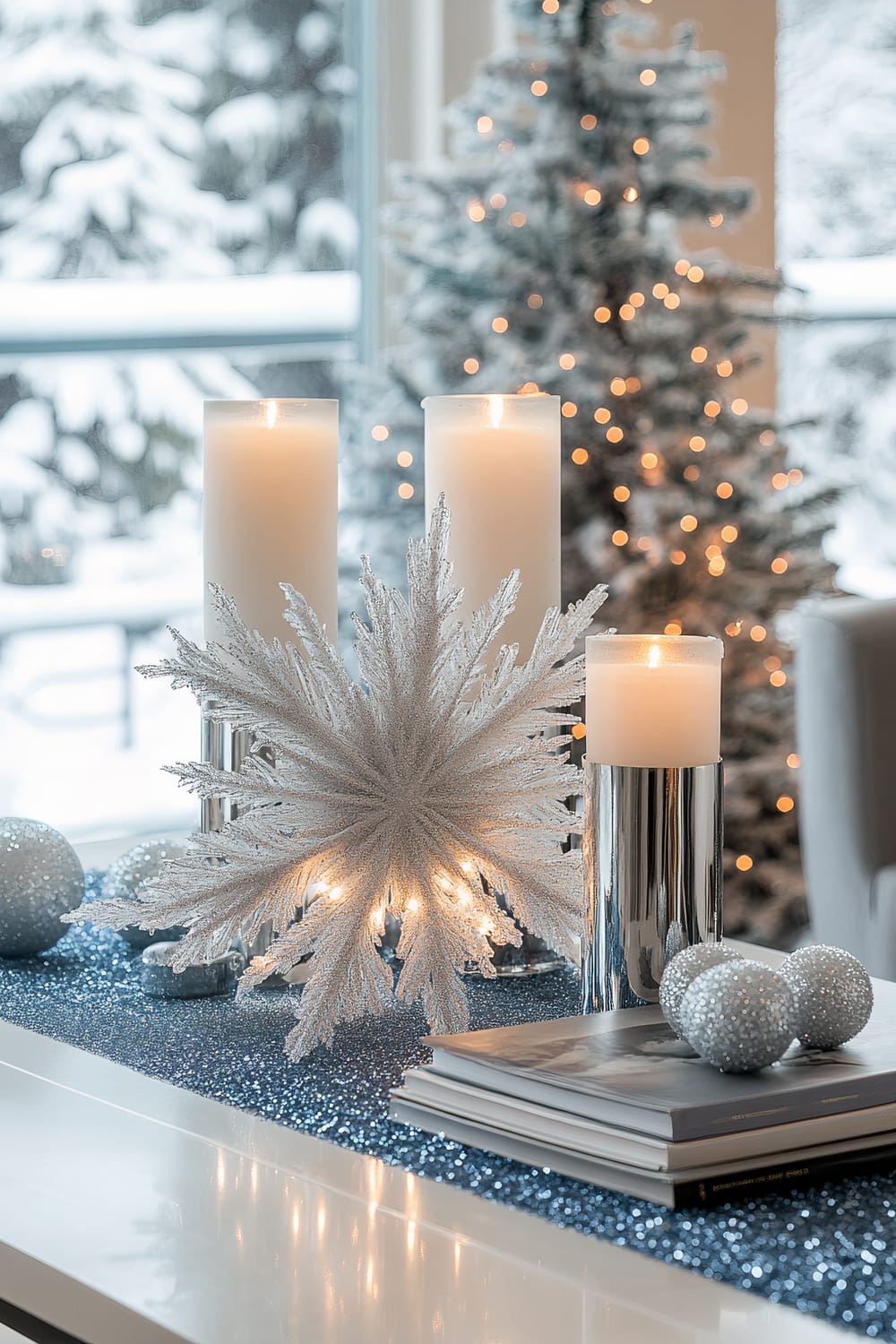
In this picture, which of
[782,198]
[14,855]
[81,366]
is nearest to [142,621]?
[81,366]

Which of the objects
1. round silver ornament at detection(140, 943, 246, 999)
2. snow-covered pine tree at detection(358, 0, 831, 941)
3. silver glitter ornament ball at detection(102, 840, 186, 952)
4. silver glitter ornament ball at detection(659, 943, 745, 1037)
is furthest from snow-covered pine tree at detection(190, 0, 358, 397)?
silver glitter ornament ball at detection(659, 943, 745, 1037)

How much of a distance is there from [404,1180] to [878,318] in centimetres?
403

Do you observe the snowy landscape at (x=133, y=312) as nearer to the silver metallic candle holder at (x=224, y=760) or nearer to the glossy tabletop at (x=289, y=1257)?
the silver metallic candle holder at (x=224, y=760)

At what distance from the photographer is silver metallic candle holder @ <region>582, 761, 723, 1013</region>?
31.3 inches

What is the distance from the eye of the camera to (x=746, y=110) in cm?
379

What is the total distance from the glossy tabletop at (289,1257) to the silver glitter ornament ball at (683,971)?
0.12 metres

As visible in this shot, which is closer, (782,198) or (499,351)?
(499,351)

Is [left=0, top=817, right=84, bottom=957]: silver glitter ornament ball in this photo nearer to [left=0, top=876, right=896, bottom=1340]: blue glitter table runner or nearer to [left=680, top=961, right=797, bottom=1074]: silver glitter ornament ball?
[left=0, top=876, right=896, bottom=1340]: blue glitter table runner

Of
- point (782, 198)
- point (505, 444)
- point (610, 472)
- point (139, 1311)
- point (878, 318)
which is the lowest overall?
point (139, 1311)

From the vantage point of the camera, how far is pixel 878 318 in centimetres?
437

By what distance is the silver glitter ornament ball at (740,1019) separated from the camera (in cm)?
67

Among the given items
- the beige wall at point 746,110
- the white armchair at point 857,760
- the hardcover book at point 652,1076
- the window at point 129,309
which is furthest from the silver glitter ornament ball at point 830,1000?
the beige wall at point 746,110

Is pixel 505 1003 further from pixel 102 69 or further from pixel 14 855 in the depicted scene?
pixel 102 69

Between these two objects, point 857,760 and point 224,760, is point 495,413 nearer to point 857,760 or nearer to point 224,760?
point 224,760
